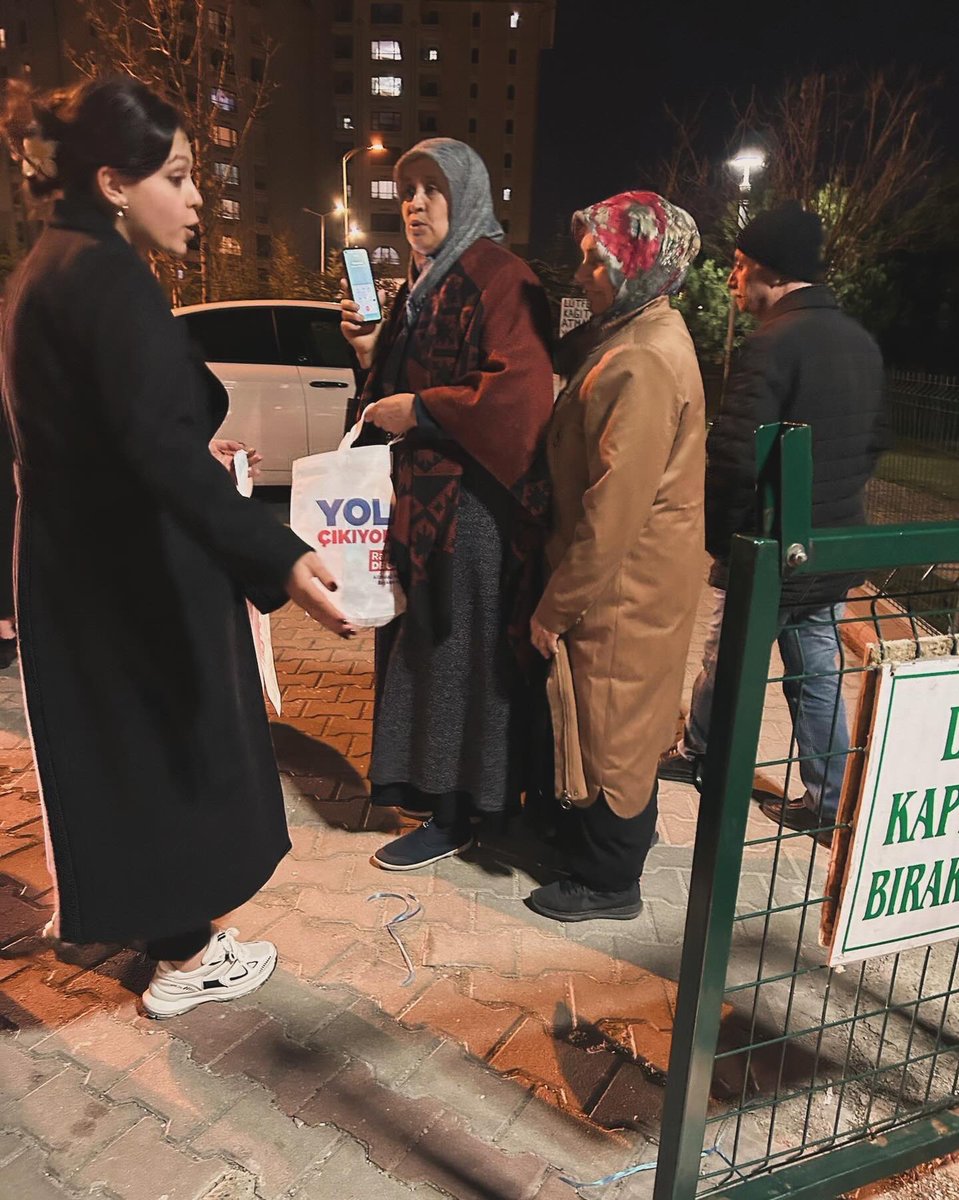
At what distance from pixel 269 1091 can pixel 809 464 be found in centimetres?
182

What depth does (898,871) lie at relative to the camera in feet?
5.16

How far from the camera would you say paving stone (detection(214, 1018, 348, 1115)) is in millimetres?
2070

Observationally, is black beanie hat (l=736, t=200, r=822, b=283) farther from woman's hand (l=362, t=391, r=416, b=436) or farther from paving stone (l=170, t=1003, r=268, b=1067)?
paving stone (l=170, t=1003, r=268, b=1067)

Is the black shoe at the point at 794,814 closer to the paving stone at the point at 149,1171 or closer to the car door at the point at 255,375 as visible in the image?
the paving stone at the point at 149,1171

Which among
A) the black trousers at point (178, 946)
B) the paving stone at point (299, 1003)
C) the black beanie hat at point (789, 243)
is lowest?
the paving stone at point (299, 1003)

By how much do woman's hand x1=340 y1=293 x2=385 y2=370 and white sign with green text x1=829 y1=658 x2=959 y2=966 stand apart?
81.3 inches

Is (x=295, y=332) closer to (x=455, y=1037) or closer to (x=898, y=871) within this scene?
(x=455, y=1037)

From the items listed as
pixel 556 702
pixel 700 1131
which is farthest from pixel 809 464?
pixel 556 702

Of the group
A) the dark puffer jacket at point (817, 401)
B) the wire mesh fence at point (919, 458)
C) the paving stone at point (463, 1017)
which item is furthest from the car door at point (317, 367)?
the paving stone at point (463, 1017)

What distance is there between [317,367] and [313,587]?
6.88m

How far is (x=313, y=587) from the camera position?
1698 mm

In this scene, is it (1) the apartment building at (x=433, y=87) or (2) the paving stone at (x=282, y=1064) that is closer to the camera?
(2) the paving stone at (x=282, y=1064)

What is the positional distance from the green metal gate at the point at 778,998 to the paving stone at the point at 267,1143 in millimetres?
738

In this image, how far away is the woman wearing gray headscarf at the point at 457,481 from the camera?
2.56 m
